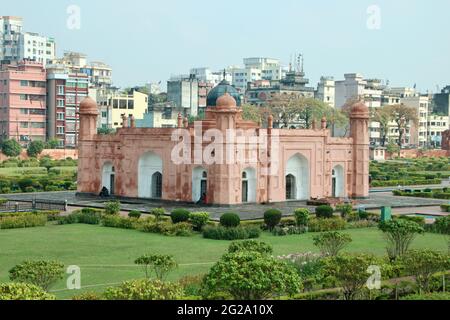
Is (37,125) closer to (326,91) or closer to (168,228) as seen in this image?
(326,91)

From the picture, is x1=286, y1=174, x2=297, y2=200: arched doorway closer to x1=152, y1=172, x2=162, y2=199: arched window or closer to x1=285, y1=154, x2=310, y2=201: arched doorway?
x1=285, y1=154, x2=310, y2=201: arched doorway

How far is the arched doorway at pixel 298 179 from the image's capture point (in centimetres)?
4034

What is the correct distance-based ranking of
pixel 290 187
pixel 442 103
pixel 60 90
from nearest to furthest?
pixel 290 187
pixel 60 90
pixel 442 103

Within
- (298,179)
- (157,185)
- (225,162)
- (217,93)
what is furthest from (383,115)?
(225,162)

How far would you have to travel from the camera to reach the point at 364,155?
42844 mm

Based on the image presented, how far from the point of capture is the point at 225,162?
36.1 m

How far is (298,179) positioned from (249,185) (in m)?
3.77

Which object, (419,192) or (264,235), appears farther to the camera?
Answer: (419,192)

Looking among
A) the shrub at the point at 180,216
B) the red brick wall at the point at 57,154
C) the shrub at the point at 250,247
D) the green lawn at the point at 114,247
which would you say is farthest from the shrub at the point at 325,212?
the red brick wall at the point at 57,154

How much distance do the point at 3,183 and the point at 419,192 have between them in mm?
23793

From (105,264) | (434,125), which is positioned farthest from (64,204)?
(434,125)

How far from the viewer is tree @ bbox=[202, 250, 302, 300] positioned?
47.6ft

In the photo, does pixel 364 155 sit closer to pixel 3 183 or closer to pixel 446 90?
pixel 3 183

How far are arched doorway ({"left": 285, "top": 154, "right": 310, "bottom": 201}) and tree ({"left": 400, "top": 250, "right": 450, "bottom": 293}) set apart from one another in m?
22.1
